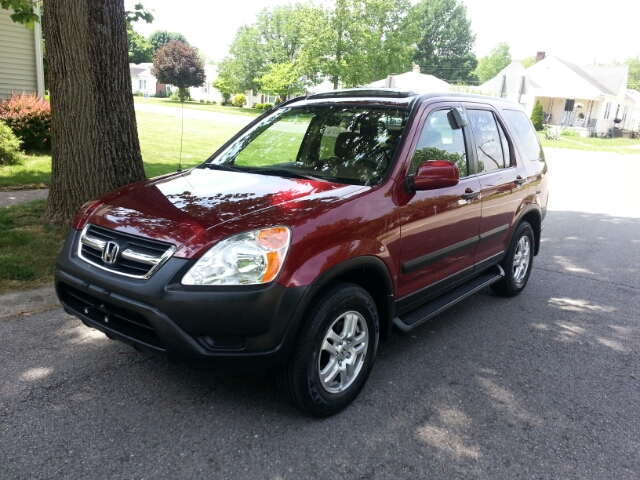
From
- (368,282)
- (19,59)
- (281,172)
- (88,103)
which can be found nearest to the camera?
(368,282)

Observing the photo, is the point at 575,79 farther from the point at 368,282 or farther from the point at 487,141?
the point at 368,282

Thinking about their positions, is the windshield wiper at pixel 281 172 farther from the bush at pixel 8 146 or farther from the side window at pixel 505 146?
the bush at pixel 8 146

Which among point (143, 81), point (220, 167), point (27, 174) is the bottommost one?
point (27, 174)

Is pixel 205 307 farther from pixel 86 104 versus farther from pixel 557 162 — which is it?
pixel 557 162

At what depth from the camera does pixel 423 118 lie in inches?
156

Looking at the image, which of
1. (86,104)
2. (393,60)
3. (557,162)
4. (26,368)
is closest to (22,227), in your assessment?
(86,104)

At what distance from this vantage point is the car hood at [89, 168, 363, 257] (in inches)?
115

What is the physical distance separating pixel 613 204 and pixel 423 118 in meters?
10.1

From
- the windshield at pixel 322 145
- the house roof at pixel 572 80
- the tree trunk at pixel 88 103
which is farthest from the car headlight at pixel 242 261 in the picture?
the house roof at pixel 572 80

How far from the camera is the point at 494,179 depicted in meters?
4.74

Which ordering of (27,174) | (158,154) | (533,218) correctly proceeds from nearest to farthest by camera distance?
(533,218) < (27,174) < (158,154)

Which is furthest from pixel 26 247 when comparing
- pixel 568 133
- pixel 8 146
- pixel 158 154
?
pixel 568 133

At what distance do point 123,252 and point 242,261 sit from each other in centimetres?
71

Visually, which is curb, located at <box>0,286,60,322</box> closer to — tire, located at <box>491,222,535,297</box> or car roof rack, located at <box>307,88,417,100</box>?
car roof rack, located at <box>307,88,417,100</box>
